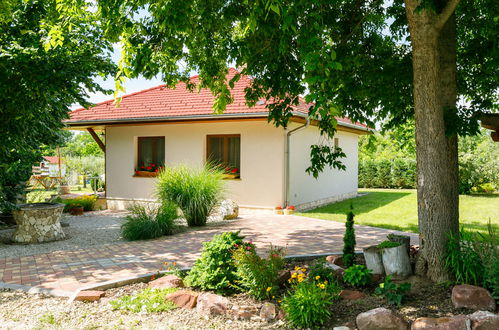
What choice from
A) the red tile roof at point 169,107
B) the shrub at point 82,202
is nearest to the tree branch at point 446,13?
the red tile roof at point 169,107

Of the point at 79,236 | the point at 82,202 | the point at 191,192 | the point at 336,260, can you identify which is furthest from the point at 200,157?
the point at 336,260

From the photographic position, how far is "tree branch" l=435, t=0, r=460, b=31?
13.7 feet

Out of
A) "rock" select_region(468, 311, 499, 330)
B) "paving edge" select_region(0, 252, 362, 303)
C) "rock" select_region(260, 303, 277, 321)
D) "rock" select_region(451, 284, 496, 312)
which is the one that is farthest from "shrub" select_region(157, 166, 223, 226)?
"rock" select_region(468, 311, 499, 330)

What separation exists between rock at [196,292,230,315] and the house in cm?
722

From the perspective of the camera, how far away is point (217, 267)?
15.1ft

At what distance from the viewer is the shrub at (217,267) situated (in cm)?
454

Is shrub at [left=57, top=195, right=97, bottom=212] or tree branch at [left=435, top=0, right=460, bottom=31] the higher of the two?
tree branch at [left=435, top=0, right=460, bottom=31]

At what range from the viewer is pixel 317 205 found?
1403 cm

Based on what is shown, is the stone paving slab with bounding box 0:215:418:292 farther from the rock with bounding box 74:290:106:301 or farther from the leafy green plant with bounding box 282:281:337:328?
the leafy green plant with bounding box 282:281:337:328

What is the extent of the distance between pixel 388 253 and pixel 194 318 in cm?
233

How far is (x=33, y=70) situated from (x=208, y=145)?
21.4 ft

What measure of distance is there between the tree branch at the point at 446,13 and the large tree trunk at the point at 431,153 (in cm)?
→ 4

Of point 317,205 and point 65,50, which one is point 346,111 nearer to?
point 65,50

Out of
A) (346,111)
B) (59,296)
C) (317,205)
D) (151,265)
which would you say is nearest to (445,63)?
(346,111)
